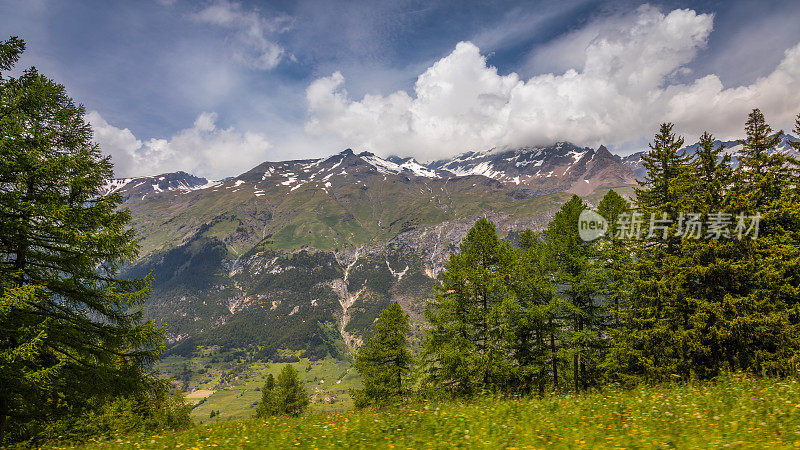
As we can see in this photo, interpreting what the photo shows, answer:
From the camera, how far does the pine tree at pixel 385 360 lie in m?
30.5

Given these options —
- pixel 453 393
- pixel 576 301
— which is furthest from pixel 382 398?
pixel 576 301

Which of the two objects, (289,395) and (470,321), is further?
(289,395)

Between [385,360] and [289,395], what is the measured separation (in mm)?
24231

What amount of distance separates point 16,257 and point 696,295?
30977 millimetres

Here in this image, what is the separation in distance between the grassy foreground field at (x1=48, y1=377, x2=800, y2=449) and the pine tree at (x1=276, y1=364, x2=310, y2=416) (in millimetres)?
40544

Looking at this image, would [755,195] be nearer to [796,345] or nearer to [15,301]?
[796,345]

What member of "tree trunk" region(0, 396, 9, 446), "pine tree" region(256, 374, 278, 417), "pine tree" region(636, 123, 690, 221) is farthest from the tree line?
"pine tree" region(256, 374, 278, 417)

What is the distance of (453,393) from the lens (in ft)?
77.9

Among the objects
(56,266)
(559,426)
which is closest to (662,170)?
(559,426)

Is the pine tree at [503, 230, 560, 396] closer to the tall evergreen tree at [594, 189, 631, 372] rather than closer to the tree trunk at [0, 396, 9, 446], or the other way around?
the tall evergreen tree at [594, 189, 631, 372]

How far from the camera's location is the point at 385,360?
31.9m

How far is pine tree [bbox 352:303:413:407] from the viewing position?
1199 inches

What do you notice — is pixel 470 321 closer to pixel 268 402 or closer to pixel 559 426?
pixel 559 426

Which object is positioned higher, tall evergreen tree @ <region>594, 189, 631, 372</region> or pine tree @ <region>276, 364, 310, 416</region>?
tall evergreen tree @ <region>594, 189, 631, 372</region>
